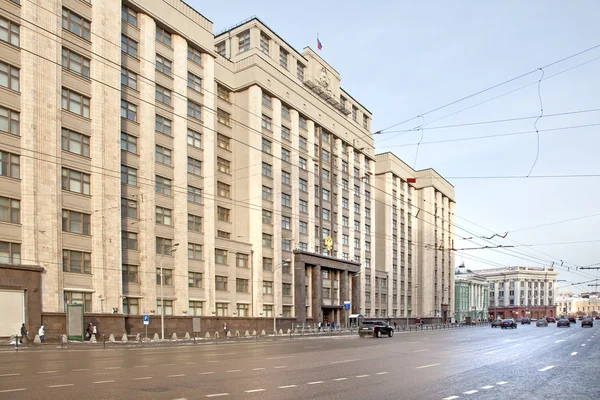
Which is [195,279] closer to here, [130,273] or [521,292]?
[130,273]

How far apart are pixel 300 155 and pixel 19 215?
42.9m

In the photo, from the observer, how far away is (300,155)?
75562 millimetres

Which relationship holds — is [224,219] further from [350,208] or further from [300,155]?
[350,208]

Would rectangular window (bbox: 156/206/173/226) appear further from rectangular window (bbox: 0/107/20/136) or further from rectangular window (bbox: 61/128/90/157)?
rectangular window (bbox: 0/107/20/136)

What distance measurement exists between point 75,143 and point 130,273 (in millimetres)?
13073

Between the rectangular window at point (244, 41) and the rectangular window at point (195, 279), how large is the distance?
31.7 meters

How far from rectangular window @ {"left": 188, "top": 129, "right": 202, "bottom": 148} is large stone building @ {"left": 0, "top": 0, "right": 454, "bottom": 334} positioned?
0.50 feet

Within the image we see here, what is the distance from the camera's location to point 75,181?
43.6 meters

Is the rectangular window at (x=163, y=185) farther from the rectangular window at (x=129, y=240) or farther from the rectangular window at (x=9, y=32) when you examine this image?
the rectangular window at (x=9, y=32)

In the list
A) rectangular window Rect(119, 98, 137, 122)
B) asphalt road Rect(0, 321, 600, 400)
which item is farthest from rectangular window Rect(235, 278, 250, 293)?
asphalt road Rect(0, 321, 600, 400)

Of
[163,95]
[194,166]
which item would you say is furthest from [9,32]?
[194,166]

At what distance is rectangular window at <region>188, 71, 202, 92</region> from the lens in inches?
2297


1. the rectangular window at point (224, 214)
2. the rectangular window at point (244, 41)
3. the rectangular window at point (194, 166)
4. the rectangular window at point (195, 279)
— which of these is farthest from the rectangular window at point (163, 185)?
the rectangular window at point (244, 41)

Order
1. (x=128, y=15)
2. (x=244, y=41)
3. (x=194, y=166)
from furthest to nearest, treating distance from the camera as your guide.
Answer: (x=244, y=41)
(x=194, y=166)
(x=128, y=15)
